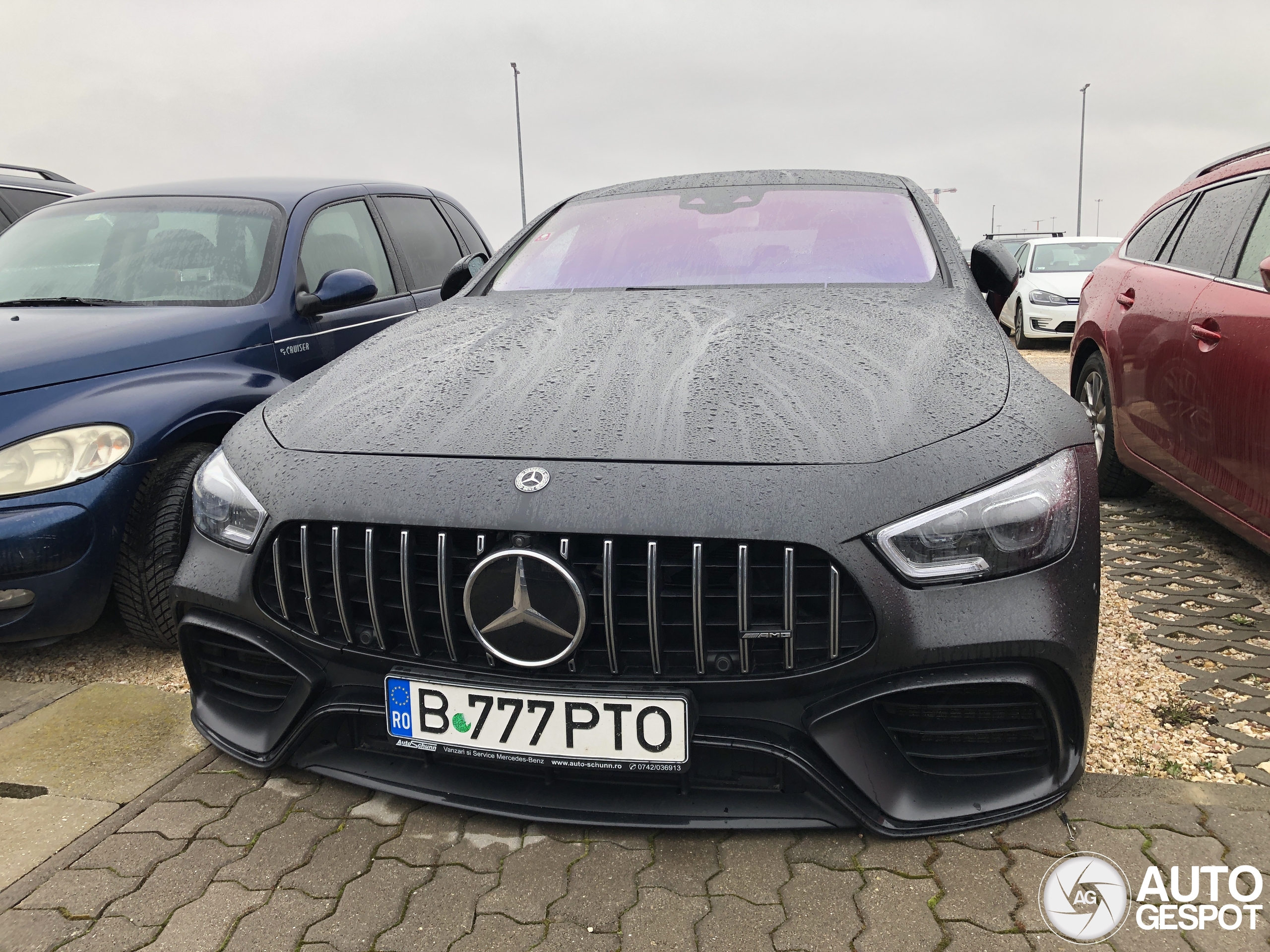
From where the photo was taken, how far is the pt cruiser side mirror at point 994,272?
3.14 m

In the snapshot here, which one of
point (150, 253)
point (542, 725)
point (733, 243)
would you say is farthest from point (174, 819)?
point (150, 253)

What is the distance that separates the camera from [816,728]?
176 centimetres

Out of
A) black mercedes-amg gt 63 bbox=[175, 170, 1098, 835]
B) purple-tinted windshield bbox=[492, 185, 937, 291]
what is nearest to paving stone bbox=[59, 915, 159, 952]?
black mercedes-amg gt 63 bbox=[175, 170, 1098, 835]

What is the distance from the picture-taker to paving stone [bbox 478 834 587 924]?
5.98 ft

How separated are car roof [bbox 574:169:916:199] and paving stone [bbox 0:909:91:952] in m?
2.82

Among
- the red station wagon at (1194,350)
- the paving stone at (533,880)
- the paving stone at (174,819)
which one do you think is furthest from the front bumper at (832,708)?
the red station wagon at (1194,350)

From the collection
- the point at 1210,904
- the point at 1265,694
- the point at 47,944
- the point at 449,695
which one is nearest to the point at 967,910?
the point at 1210,904

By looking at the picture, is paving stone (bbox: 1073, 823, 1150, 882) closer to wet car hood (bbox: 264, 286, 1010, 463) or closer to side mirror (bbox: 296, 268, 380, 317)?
wet car hood (bbox: 264, 286, 1010, 463)

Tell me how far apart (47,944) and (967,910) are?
171 centimetres

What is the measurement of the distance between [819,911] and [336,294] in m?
2.86

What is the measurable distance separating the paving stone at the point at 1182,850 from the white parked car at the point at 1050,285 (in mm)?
10708

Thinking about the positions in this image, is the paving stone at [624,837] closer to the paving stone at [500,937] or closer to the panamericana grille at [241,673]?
the paving stone at [500,937]

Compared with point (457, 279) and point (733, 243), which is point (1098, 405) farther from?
point (457, 279)

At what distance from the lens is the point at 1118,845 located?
6.43 feet
